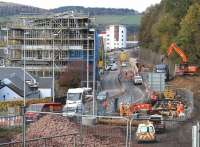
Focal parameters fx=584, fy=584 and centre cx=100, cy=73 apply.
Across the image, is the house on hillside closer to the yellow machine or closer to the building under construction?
the building under construction

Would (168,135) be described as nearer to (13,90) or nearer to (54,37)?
(13,90)

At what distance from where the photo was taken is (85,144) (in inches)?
755

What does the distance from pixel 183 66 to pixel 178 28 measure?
1604 cm

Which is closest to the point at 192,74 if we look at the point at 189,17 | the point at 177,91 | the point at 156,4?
the point at 189,17

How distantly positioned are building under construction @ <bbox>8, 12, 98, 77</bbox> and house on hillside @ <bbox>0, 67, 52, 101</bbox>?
1195 centimetres

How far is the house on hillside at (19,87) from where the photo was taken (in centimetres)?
6103

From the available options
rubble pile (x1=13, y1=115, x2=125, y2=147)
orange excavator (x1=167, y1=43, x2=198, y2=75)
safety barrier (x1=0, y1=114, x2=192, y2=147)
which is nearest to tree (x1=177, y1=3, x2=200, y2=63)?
orange excavator (x1=167, y1=43, x2=198, y2=75)

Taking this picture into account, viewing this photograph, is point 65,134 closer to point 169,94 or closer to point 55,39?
point 169,94

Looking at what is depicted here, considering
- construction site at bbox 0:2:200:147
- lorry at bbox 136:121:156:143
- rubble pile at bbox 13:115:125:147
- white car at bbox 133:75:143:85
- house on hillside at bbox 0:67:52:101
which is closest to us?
rubble pile at bbox 13:115:125:147

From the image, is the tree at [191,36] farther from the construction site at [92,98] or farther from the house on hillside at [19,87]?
the house on hillside at [19,87]

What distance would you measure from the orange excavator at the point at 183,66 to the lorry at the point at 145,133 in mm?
43324

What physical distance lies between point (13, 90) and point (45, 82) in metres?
6.77

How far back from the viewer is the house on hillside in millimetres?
61031

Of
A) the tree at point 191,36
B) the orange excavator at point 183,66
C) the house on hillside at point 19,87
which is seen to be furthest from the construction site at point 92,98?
the house on hillside at point 19,87
